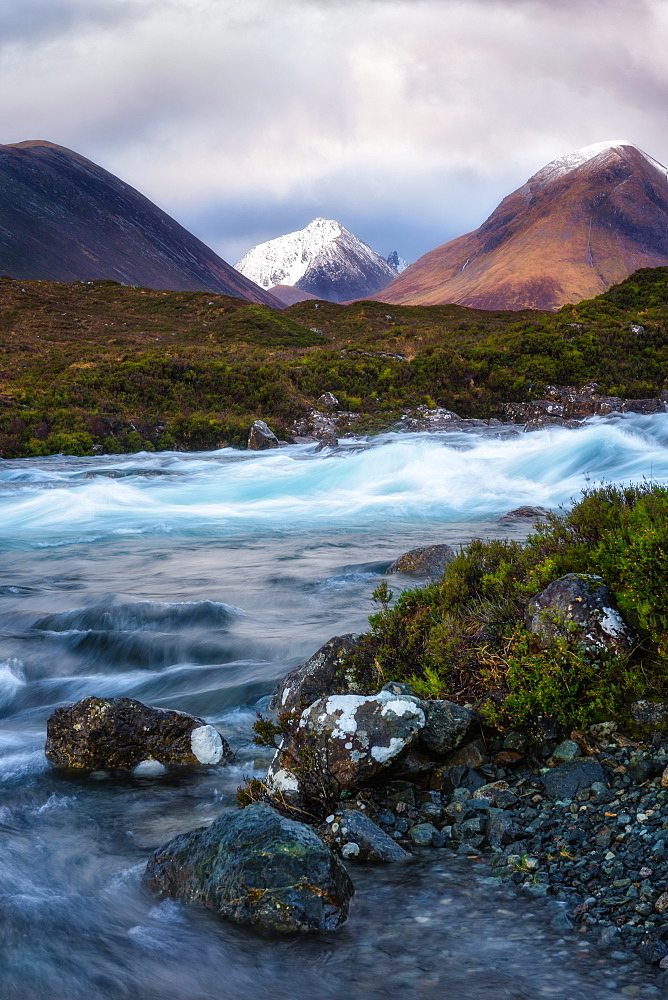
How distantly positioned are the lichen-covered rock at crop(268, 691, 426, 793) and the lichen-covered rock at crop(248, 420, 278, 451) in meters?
23.0

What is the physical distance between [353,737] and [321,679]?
1.23 m

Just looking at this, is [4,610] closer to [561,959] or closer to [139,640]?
[139,640]

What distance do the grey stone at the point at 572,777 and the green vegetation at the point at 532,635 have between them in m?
0.32

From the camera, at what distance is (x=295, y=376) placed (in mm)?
33062

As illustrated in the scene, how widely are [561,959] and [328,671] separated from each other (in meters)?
2.93

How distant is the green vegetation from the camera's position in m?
4.30

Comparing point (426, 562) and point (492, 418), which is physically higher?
point (492, 418)

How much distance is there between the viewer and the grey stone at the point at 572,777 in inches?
151

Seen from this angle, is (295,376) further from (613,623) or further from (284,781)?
(284,781)

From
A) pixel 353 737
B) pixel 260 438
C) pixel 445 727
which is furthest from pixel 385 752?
pixel 260 438

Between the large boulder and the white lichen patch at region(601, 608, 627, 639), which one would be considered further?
the white lichen patch at region(601, 608, 627, 639)

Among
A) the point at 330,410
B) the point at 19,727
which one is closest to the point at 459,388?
the point at 330,410

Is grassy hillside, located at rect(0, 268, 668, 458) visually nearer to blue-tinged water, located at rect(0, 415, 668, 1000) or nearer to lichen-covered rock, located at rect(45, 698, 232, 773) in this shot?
blue-tinged water, located at rect(0, 415, 668, 1000)

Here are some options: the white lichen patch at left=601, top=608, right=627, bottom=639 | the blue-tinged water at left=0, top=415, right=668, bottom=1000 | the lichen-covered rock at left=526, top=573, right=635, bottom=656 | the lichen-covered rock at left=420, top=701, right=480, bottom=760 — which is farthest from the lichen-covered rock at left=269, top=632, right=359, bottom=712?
the white lichen patch at left=601, top=608, right=627, bottom=639
